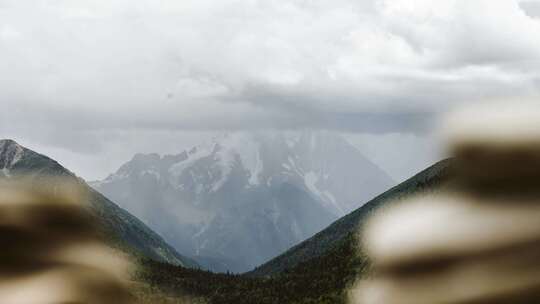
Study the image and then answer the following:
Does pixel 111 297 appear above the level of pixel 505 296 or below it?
above

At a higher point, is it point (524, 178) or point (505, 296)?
point (524, 178)

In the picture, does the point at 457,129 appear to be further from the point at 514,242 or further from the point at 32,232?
the point at 32,232

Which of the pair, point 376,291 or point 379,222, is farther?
point 379,222

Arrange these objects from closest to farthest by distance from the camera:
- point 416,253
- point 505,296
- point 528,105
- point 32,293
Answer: point 505,296
point 416,253
point 32,293
point 528,105

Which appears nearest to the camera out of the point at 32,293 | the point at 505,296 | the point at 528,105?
the point at 505,296

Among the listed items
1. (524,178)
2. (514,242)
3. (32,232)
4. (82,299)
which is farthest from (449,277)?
(32,232)

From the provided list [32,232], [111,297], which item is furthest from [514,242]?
[32,232]

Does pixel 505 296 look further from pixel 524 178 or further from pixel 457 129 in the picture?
pixel 457 129

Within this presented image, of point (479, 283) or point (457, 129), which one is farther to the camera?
point (457, 129)

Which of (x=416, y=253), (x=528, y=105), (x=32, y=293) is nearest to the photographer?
(x=416, y=253)

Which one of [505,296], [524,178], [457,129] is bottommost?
[505,296]
